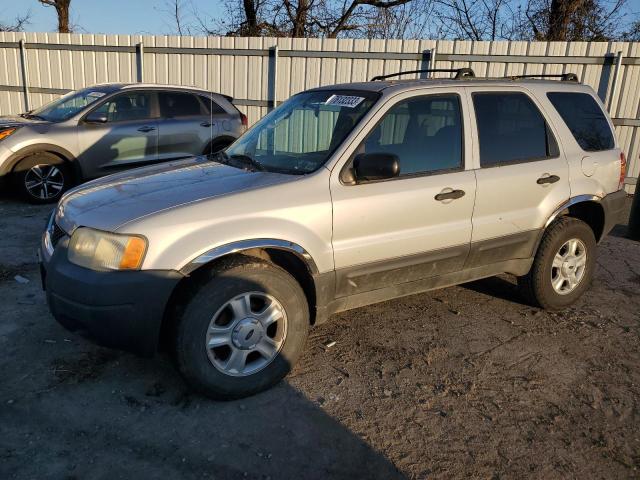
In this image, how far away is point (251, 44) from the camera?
11.1 meters

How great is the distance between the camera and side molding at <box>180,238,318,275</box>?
2.87 metres

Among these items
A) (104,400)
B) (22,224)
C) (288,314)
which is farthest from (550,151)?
(22,224)

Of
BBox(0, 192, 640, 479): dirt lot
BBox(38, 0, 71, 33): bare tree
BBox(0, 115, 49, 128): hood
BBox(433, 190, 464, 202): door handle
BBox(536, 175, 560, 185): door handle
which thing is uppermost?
BBox(38, 0, 71, 33): bare tree

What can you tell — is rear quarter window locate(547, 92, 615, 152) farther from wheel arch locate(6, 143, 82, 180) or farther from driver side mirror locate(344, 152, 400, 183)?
wheel arch locate(6, 143, 82, 180)

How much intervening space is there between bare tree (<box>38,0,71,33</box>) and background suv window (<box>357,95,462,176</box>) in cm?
2121

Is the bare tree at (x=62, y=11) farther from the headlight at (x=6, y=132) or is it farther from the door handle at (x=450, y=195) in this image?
the door handle at (x=450, y=195)

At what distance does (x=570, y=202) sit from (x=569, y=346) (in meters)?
1.17

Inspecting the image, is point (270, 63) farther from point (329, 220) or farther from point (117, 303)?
point (117, 303)

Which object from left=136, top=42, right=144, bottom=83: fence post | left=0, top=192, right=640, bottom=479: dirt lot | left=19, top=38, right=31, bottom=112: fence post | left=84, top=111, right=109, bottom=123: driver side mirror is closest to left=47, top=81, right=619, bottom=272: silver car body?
left=0, top=192, right=640, bottom=479: dirt lot

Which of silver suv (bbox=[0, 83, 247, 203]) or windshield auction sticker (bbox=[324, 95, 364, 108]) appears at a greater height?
windshield auction sticker (bbox=[324, 95, 364, 108])

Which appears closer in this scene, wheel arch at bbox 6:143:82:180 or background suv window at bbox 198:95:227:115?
wheel arch at bbox 6:143:82:180

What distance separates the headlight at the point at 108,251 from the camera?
2768 mm

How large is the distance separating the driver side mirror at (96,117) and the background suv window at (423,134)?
17.7 feet

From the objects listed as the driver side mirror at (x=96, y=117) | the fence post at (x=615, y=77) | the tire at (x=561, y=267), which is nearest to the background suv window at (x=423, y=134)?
the tire at (x=561, y=267)
